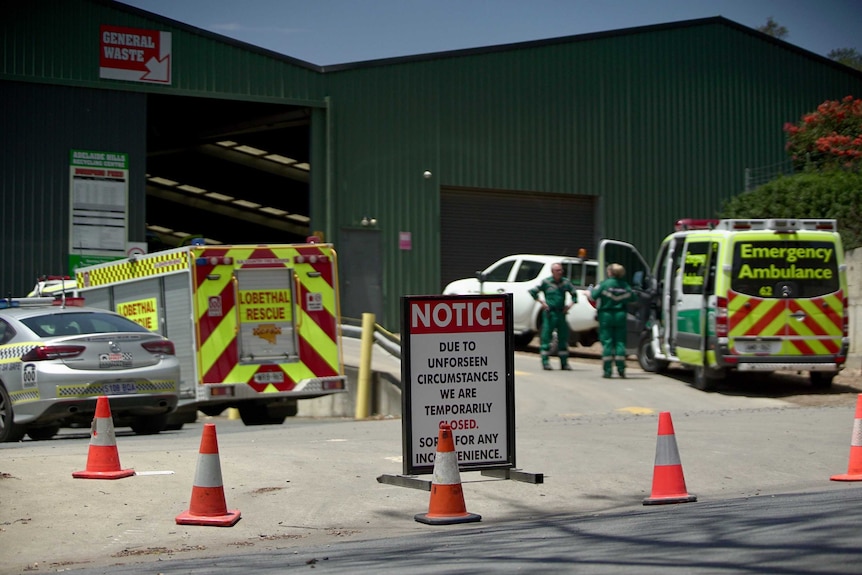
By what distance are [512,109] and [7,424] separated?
2006 cm

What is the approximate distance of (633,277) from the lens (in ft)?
68.0

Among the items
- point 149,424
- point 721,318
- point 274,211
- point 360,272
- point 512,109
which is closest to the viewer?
point 149,424

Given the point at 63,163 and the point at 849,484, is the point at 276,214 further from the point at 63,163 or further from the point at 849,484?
the point at 849,484

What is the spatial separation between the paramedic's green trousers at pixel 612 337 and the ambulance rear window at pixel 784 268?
2218mm

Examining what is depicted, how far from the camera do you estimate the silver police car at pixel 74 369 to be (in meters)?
12.8

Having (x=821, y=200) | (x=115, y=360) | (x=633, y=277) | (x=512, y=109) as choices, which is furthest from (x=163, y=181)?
(x=115, y=360)

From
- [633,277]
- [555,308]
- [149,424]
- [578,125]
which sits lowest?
[149,424]

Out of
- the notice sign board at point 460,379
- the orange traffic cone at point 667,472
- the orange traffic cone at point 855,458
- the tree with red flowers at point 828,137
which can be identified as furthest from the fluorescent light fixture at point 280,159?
the orange traffic cone at point 667,472

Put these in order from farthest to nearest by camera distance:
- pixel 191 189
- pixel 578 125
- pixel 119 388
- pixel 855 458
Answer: pixel 191 189 < pixel 578 125 < pixel 119 388 < pixel 855 458

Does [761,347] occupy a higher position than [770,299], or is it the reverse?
[770,299]

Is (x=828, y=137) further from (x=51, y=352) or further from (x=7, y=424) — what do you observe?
(x=7, y=424)

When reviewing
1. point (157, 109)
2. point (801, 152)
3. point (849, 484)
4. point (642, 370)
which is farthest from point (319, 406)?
point (801, 152)

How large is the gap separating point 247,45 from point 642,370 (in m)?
12.2

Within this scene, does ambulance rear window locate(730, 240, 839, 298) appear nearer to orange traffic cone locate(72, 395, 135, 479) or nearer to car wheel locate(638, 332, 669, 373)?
car wheel locate(638, 332, 669, 373)
